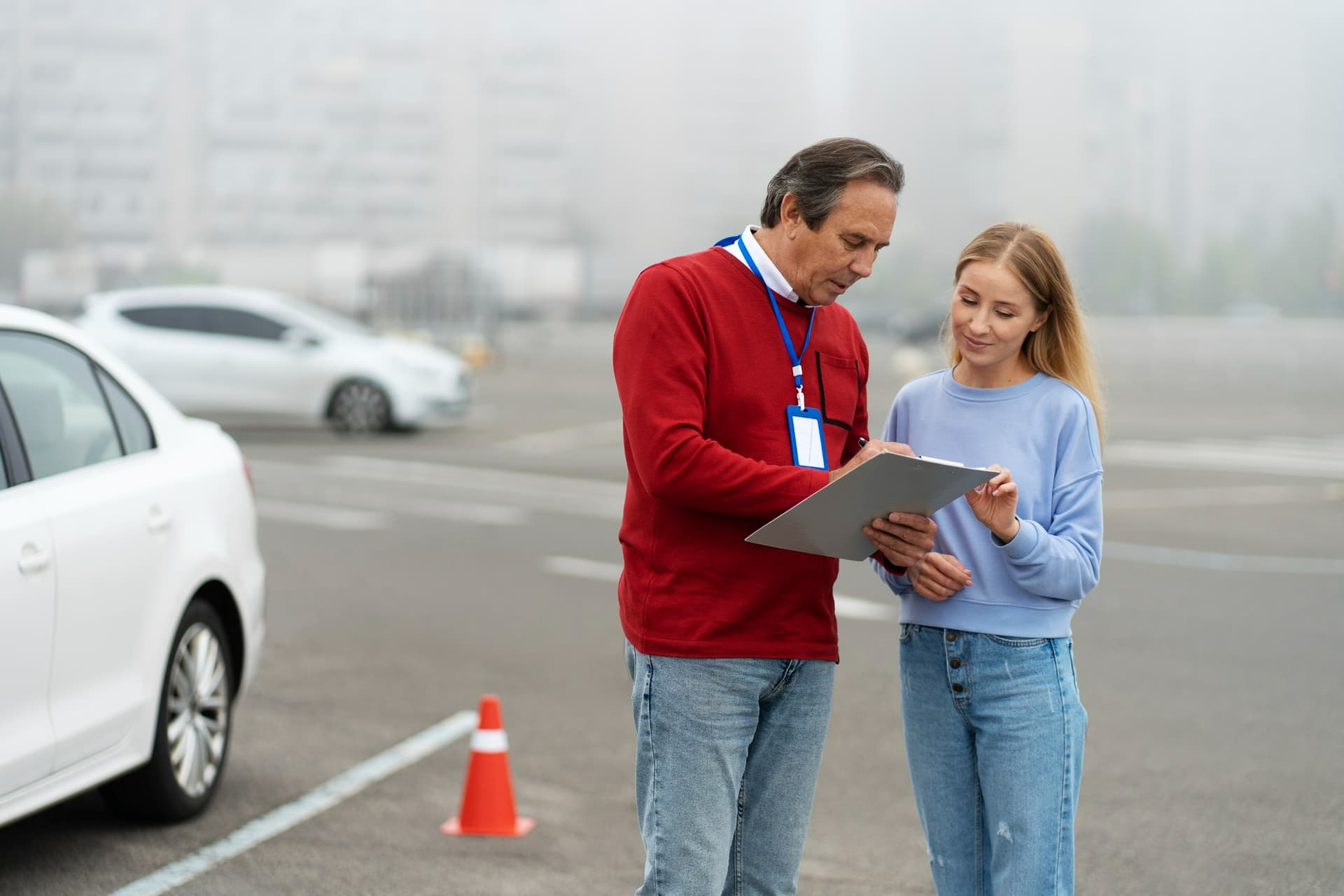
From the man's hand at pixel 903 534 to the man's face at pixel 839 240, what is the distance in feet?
1.08

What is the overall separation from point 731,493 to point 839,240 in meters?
0.50

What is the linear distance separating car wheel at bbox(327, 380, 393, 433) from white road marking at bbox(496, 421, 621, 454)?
136 centimetres

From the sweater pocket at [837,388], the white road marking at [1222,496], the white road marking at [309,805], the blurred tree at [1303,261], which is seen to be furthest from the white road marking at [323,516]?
the blurred tree at [1303,261]

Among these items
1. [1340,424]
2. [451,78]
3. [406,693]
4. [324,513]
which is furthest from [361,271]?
[406,693]

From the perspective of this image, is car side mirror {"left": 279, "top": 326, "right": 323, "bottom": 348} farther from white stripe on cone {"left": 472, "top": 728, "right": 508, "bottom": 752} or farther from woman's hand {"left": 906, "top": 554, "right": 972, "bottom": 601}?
woman's hand {"left": 906, "top": 554, "right": 972, "bottom": 601}

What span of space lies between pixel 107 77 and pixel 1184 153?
2583 inches

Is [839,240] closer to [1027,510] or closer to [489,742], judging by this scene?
[1027,510]

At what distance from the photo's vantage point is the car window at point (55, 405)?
416 centimetres

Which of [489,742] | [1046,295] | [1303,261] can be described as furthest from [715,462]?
[1303,261]

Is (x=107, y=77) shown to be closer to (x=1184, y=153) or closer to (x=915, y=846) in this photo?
(x=1184, y=153)

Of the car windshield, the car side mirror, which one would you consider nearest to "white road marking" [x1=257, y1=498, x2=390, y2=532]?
the car side mirror

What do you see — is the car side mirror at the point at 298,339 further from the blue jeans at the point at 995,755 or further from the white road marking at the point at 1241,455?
the blue jeans at the point at 995,755

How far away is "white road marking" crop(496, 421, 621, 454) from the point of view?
1730 centimetres

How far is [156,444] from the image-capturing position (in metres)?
4.87
